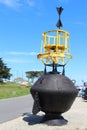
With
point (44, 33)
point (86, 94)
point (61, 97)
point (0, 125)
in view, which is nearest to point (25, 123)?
point (0, 125)

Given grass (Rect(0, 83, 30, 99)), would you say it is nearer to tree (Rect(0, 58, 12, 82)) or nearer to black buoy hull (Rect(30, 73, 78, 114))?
black buoy hull (Rect(30, 73, 78, 114))

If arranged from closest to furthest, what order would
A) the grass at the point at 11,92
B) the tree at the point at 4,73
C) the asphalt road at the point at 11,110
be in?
the asphalt road at the point at 11,110
the grass at the point at 11,92
the tree at the point at 4,73

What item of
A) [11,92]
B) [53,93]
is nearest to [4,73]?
[11,92]

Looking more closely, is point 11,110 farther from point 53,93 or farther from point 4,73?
point 4,73

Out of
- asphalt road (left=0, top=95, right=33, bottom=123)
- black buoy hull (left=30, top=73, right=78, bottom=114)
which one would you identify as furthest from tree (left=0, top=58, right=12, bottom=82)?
black buoy hull (left=30, top=73, right=78, bottom=114)

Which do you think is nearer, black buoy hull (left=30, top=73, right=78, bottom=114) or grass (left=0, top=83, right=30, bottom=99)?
black buoy hull (left=30, top=73, right=78, bottom=114)

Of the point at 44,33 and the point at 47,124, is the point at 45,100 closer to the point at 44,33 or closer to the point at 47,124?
the point at 47,124

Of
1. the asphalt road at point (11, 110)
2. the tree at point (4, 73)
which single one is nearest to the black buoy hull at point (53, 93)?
the asphalt road at point (11, 110)

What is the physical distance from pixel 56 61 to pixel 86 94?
93.7ft

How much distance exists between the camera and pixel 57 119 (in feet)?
48.0

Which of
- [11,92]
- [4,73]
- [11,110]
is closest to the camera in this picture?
[11,110]

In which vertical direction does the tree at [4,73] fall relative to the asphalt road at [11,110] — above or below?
above

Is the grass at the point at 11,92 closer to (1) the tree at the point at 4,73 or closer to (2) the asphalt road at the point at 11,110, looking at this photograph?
(2) the asphalt road at the point at 11,110

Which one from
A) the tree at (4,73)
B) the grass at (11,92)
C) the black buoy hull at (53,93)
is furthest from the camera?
the tree at (4,73)
